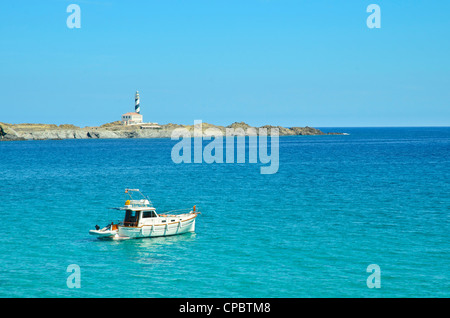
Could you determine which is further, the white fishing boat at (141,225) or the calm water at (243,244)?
the white fishing boat at (141,225)

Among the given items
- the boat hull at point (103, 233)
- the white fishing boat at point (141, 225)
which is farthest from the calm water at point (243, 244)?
the white fishing boat at point (141, 225)

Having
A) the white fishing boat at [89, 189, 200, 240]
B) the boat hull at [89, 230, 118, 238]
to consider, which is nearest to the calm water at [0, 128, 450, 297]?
the boat hull at [89, 230, 118, 238]

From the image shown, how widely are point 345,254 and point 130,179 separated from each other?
59.5 m

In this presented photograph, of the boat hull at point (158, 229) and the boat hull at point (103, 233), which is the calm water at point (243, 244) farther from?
the boat hull at point (158, 229)

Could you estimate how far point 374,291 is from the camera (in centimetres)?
2841

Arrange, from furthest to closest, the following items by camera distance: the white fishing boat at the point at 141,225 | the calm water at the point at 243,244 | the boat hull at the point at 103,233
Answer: the white fishing boat at the point at 141,225 < the boat hull at the point at 103,233 < the calm water at the point at 243,244

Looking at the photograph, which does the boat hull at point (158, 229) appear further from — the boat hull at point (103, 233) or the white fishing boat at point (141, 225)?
the boat hull at point (103, 233)

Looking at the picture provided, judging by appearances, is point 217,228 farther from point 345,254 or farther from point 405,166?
point 405,166

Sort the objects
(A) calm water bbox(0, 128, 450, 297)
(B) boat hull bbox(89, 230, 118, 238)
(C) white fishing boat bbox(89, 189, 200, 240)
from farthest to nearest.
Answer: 1. (C) white fishing boat bbox(89, 189, 200, 240)
2. (B) boat hull bbox(89, 230, 118, 238)
3. (A) calm water bbox(0, 128, 450, 297)

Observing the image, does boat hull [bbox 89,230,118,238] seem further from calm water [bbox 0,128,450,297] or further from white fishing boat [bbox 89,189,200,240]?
calm water [bbox 0,128,450,297]

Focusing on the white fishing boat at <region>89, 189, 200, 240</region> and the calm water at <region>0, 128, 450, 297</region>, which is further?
the white fishing boat at <region>89, 189, 200, 240</region>

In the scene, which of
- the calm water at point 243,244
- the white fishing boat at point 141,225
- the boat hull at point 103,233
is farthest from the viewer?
the white fishing boat at point 141,225

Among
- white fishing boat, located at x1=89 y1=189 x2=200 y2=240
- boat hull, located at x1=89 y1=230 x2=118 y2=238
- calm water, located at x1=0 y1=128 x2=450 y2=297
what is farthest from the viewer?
white fishing boat, located at x1=89 y1=189 x2=200 y2=240

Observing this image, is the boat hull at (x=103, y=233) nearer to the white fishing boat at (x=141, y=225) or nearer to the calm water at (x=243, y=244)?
the white fishing boat at (x=141, y=225)
